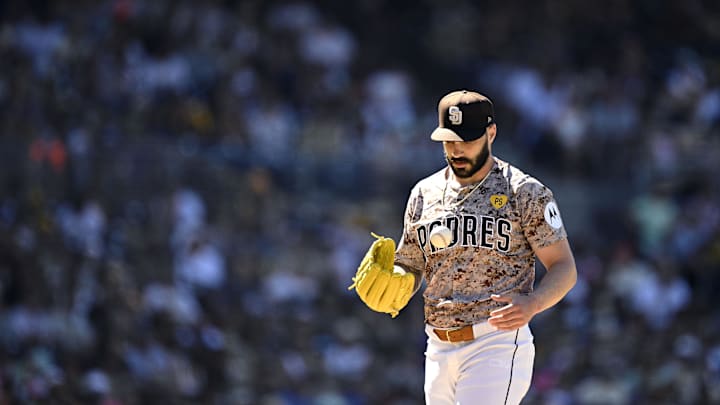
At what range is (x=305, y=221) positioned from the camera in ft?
38.8

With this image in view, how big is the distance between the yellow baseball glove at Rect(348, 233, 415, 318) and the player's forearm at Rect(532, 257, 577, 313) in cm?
56

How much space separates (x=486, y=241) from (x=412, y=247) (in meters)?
0.38

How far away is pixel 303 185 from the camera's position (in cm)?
1189

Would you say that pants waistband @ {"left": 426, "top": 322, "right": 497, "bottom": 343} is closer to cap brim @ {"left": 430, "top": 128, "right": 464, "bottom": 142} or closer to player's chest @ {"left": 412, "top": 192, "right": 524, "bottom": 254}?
player's chest @ {"left": 412, "top": 192, "right": 524, "bottom": 254}

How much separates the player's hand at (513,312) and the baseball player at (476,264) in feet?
0.15

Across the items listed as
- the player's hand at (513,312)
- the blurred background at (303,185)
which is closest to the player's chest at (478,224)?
the player's hand at (513,312)

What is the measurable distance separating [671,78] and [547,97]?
142cm

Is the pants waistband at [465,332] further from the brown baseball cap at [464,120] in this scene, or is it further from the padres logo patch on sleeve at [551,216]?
the brown baseball cap at [464,120]

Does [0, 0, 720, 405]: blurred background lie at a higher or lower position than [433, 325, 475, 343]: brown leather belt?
higher

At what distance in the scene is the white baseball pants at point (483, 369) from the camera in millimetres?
4359

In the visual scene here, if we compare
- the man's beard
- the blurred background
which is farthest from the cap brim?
the blurred background

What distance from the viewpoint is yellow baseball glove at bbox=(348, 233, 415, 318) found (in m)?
4.52

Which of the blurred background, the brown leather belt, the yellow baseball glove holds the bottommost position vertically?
the brown leather belt

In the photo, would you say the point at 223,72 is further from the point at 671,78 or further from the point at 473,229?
the point at 473,229
